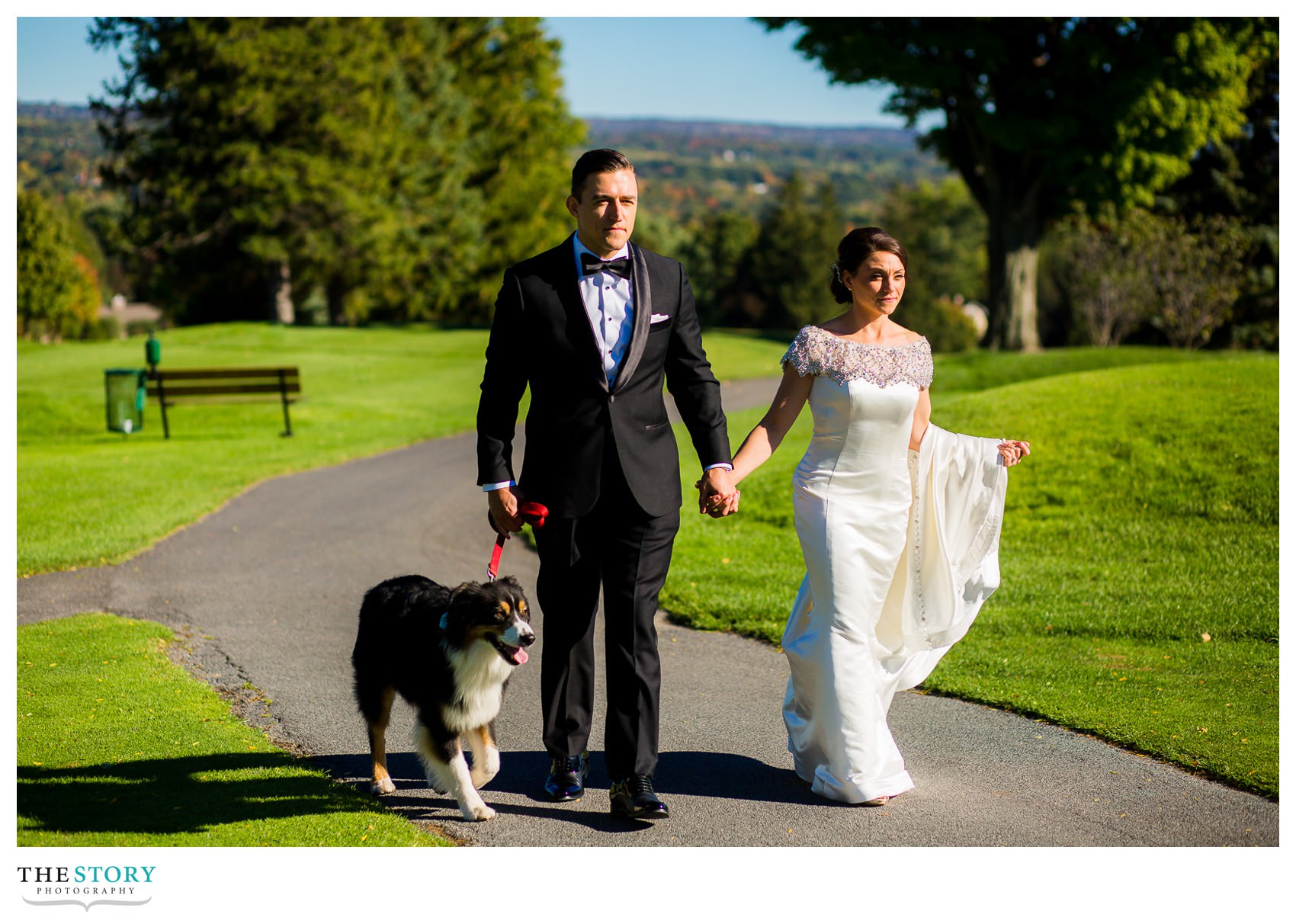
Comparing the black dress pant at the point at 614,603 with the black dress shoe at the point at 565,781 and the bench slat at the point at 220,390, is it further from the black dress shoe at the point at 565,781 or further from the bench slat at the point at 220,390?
the bench slat at the point at 220,390

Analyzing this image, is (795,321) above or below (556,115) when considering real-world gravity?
below

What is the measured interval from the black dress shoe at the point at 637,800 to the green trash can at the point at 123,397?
17.2 meters

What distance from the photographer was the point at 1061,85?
31859mm

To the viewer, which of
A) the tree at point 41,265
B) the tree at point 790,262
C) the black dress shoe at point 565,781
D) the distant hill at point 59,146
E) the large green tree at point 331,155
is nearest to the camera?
the black dress shoe at point 565,781

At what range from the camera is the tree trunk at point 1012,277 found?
114 feet

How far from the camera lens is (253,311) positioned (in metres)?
59.6

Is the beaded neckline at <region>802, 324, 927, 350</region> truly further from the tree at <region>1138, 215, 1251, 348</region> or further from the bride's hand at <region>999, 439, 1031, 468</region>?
the tree at <region>1138, 215, 1251, 348</region>

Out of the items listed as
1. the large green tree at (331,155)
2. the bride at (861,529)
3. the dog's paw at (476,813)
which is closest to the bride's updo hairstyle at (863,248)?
the bride at (861,529)

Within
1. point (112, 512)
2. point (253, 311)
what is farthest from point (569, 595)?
point (253, 311)

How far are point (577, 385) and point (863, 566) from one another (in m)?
1.67

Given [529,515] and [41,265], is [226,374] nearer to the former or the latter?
[529,515]

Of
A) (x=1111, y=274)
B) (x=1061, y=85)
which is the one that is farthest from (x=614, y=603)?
(x=1061, y=85)

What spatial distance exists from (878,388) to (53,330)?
271 feet

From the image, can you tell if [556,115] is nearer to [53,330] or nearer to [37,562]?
[53,330]
